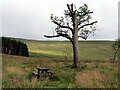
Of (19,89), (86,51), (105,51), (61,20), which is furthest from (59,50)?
(19,89)

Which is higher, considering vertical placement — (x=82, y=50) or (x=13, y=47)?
(x=13, y=47)

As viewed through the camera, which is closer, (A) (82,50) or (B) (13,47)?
(B) (13,47)

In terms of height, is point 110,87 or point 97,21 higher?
point 97,21

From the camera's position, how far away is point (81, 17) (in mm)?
26234

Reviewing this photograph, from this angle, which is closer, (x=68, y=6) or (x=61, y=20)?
(x=68, y=6)

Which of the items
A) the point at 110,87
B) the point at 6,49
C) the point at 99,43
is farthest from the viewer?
the point at 99,43

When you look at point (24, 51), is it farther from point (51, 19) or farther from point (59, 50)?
point (51, 19)

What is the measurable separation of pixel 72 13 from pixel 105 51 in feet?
427

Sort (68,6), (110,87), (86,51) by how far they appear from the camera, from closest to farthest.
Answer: (110,87) → (68,6) → (86,51)

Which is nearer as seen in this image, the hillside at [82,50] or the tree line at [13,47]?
the tree line at [13,47]

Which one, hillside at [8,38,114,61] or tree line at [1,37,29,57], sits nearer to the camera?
tree line at [1,37,29,57]

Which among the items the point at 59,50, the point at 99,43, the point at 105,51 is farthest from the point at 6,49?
the point at 99,43

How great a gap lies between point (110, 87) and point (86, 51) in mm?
144641

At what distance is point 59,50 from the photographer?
6152 inches
